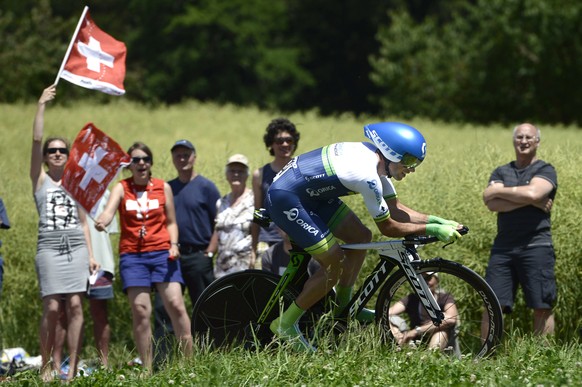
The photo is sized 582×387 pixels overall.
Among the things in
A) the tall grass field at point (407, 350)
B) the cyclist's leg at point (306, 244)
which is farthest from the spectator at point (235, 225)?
the cyclist's leg at point (306, 244)

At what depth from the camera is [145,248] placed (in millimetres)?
8547

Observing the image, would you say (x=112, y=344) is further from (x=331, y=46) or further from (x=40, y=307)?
(x=331, y=46)

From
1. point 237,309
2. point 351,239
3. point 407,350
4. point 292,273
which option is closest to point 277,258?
point 237,309

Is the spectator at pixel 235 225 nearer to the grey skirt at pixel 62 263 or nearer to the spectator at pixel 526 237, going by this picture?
the grey skirt at pixel 62 263

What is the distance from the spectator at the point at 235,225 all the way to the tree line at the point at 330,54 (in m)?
27.6

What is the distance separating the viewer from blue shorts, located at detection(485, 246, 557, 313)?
8.02 metres

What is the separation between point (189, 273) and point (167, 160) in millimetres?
2819

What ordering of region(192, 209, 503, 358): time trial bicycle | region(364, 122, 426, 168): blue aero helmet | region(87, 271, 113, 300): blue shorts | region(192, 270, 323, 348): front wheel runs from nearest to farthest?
region(364, 122, 426, 168): blue aero helmet
region(192, 209, 503, 358): time trial bicycle
region(192, 270, 323, 348): front wheel
region(87, 271, 113, 300): blue shorts

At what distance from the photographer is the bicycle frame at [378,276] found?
6.89 m

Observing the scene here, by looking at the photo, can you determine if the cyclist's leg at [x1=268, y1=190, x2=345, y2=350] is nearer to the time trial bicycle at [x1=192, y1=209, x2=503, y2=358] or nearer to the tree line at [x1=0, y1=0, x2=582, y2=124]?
the time trial bicycle at [x1=192, y1=209, x2=503, y2=358]

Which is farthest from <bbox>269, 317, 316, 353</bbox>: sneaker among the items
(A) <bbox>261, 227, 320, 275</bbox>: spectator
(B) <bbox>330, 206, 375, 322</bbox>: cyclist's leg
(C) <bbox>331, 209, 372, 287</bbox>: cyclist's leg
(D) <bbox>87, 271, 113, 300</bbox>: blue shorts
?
(D) <bbox>87, 271, 113, 300</bbox>: blue shorts

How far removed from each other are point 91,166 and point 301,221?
9.20ft

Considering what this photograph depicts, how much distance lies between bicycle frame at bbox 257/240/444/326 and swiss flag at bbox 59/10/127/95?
2.92 m

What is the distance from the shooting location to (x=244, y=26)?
47.1 metres
